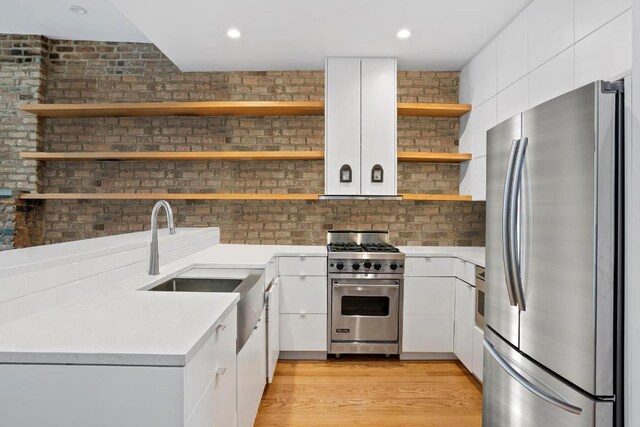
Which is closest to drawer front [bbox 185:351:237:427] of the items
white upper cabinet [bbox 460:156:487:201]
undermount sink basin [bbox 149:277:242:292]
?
undermount sink basin [bbox 149:277:242:292]

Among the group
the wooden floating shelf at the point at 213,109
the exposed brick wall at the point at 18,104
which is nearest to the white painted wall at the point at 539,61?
the wooden floating shelf at the point at 213,109

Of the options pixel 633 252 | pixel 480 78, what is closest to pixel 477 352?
pixel 633 252

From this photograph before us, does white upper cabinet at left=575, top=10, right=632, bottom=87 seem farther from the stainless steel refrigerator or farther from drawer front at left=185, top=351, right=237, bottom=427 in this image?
drawer front at left=185, top=351, right=237, bottom=427

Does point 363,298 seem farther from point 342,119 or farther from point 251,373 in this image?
point 342,119

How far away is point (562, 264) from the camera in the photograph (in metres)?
1.28

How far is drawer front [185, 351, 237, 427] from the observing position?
1.01m

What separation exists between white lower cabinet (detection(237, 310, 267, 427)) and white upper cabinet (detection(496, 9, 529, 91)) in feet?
7.92

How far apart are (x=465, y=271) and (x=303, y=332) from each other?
1439mm

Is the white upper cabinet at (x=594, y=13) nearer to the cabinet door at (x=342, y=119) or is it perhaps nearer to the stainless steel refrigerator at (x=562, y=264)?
the stainless steel refrigerator at (x=562, y=264)

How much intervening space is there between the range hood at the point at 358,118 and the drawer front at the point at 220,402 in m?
2.13

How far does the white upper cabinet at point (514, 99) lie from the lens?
2.44m

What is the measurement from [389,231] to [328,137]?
1.15 m

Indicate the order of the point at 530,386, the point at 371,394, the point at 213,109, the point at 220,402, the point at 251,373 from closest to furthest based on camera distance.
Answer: the point at 220,402 < the point at 530,386 < the point at 251,373 < the point at 371,394 < the point at 213,109

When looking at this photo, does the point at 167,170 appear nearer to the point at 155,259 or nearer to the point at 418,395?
the point at 155,259
